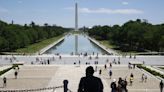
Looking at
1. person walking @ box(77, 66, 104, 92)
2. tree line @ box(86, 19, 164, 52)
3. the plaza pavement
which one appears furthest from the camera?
tree line @ box(86, 19, 164, 52)

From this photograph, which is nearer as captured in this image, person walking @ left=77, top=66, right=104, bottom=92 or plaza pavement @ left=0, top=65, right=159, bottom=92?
person walking @ left=77, top=66, right=104, bottom=92

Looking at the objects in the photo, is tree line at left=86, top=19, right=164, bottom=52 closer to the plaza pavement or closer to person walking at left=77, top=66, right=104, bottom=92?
the plaza pavement

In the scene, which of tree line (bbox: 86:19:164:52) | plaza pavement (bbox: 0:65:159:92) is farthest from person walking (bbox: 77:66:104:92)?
tree line (bbox: 86:19:164:52)

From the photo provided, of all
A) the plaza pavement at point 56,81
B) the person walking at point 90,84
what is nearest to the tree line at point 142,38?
the plaza pavement at point 56,81

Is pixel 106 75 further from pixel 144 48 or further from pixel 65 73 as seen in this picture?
pixel 144 48

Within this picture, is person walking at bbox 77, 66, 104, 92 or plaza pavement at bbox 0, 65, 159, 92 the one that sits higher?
person walking at bbox 77, 66, 104, 92

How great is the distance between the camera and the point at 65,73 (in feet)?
135

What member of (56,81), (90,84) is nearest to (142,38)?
(56,81)

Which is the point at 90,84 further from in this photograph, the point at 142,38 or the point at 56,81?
the point at 142,38

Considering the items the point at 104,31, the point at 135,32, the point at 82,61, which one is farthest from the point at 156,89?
the point at 104,31

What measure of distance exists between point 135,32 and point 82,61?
3719cm

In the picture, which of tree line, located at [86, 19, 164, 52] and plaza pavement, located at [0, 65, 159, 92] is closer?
plaza pavement, located at [0, 65, 159, 92]

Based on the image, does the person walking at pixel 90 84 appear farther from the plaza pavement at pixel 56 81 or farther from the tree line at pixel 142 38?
the tree line at pixel 142 38

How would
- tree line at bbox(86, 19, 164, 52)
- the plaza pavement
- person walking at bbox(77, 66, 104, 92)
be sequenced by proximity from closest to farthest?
person walking at bbox(77, 66, 104, 92)
the plaza pavement
tree line at bbox(86, 19, 164, 52)
